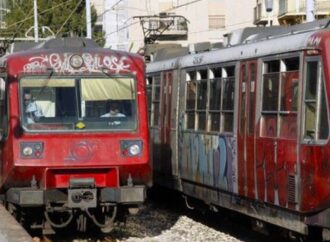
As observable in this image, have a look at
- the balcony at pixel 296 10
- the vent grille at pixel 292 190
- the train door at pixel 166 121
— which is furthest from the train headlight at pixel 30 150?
the balcony at pixel 296 10

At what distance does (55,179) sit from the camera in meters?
13.2

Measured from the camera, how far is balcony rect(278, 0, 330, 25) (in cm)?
3966

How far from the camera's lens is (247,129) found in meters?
13.0

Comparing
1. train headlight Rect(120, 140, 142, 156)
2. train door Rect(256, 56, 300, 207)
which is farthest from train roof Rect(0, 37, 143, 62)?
train door Rect(256, 56, 300, 207)

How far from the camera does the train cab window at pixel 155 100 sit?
18812mm

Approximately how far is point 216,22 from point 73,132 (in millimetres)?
40069

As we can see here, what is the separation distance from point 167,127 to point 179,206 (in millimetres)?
2498

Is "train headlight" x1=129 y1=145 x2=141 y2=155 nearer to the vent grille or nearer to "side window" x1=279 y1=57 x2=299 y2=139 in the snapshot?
"side window" x1=279 y1=57 x2=299 y2=139

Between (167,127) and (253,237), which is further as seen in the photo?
(167,127)

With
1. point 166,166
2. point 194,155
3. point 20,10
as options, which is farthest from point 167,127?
point 20,10

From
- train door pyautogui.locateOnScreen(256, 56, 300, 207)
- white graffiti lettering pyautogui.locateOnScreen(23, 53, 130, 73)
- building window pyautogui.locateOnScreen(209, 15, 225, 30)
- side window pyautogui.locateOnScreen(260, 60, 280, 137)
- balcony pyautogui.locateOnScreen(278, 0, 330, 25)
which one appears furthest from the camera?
building window pyautogui.locateOnScreen(209, 15, 225, 30)

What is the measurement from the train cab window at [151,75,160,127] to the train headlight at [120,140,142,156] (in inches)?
209

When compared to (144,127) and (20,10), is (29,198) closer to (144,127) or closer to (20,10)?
(144,127)

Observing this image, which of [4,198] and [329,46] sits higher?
[329,46]
